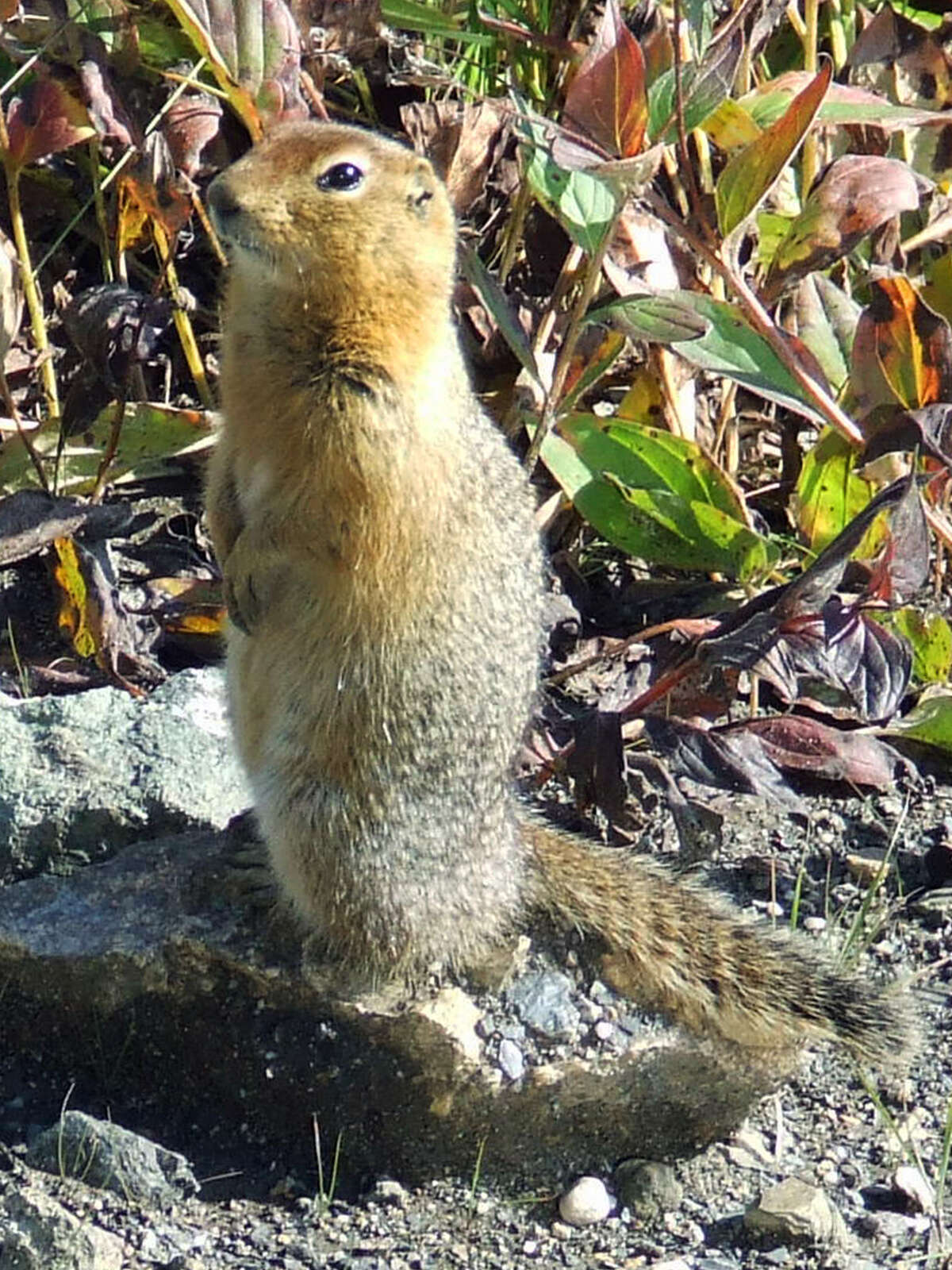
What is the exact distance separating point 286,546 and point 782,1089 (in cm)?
151

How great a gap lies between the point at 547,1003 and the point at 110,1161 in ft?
2.87

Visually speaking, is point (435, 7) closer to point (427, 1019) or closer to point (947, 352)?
point (947, 352)

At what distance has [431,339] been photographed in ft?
11.8

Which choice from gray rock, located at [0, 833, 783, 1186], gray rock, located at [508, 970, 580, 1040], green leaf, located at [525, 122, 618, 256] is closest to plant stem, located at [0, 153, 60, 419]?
green leaf, located at [525, 122, 618, 256]

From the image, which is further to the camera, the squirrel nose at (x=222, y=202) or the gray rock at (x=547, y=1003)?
the gray rock at (x=547, y=1003)

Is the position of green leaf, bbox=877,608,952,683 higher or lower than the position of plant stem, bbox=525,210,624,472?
lower

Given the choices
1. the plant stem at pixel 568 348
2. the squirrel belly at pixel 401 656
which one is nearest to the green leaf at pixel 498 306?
the plant stem at pixel 568 348

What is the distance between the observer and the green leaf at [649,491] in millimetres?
4715

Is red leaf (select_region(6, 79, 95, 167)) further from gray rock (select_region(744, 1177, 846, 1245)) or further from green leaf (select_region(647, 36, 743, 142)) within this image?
gray rock (select_region(744, 1177, 846, 1245))

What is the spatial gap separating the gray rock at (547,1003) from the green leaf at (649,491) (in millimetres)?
1300

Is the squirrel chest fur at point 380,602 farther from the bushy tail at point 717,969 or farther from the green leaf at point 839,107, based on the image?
the green leaf at point 839,107

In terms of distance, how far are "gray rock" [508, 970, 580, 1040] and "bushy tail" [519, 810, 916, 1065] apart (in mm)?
108

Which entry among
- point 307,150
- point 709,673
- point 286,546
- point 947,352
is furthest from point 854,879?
point 307,150

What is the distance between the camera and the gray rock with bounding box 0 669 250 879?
4176mm
